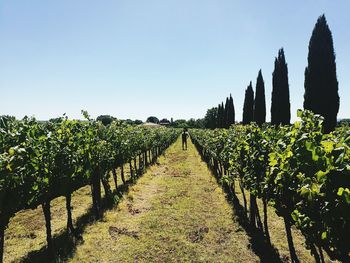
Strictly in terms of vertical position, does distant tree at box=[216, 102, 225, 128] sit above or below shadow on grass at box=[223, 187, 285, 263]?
above

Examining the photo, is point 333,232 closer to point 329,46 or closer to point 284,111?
point 329,46

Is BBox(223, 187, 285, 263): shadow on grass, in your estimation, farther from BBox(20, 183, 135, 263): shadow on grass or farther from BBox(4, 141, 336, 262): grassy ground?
BBox(20, 183, 135, 263): shadow on grass

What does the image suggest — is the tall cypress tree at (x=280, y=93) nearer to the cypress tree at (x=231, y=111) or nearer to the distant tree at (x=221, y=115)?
the cypress tree at (x=231, y=111)

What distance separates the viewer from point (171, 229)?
955 cm

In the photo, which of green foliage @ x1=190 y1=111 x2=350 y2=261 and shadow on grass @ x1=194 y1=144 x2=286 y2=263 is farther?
shadow on grass @ x1=194 y1=144 x2=286 y2=263

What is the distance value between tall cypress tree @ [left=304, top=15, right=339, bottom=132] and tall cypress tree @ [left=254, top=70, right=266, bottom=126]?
9671mm

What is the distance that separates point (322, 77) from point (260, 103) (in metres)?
10.8

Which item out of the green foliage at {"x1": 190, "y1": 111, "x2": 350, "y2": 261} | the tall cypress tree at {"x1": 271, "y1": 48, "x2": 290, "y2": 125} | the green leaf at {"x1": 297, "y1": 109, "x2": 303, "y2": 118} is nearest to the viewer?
the green foliage at {"x1": 190, "y1": 111, "x2": 350, "y2": 261}

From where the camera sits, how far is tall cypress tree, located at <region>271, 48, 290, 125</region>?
24.5 meters

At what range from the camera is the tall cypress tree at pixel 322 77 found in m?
18.9

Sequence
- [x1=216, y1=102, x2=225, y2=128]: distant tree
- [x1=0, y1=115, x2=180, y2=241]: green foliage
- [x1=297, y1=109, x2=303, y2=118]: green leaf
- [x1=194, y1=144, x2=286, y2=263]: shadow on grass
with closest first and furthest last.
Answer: [x1=297, y1=109, x2=303, y2=118]: green leaf → [x1=0, y1=115, x2=180, y2=241]: green foliage → [x1=194, y1=144, x2=286, y2=263]: shadow on grass → [x1=216, y1=102, x2=225, y2=128]: distant tree

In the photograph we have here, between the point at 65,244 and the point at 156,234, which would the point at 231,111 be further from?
the point at 65,244

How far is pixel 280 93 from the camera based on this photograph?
2500 cm

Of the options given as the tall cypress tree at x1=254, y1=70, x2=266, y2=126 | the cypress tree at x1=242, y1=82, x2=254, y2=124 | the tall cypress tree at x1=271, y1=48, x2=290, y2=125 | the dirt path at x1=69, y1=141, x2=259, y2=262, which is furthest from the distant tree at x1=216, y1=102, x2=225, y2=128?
the dirt path at x1=69, y1=141, x2=259, y2=262
